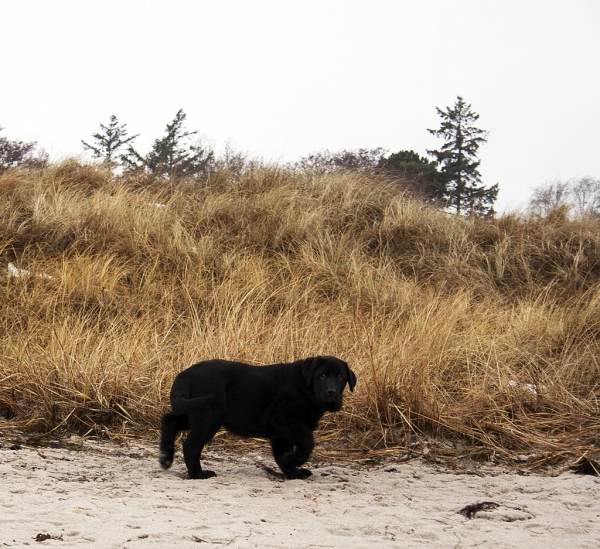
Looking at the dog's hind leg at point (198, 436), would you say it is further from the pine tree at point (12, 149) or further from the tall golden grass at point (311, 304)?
the pine tree at point (12, 149)

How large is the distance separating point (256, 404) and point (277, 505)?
0.70 meters

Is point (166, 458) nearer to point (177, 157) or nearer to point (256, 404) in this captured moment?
point (256, 404)

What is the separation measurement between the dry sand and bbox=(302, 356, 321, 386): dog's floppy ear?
542mm

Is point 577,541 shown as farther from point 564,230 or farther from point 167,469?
point 564,230

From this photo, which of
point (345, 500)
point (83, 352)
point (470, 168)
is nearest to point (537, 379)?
point (345, 500)

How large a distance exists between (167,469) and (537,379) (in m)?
3.00

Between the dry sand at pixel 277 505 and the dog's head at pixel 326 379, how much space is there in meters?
0.43

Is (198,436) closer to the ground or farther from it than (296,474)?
farther from it

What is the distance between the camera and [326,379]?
337 cm

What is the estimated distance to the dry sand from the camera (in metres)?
2.34

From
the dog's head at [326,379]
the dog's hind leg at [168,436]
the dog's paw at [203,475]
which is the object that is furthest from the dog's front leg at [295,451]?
the dog's hind leg at [168,436]

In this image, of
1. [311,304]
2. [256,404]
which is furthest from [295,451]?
[311,304]

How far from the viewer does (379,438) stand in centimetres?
425

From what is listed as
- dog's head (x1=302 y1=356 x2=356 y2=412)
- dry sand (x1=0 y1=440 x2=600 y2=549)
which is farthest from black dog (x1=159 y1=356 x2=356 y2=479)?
dry sand (x1=0 y1=440 x2=600 y2=549)
